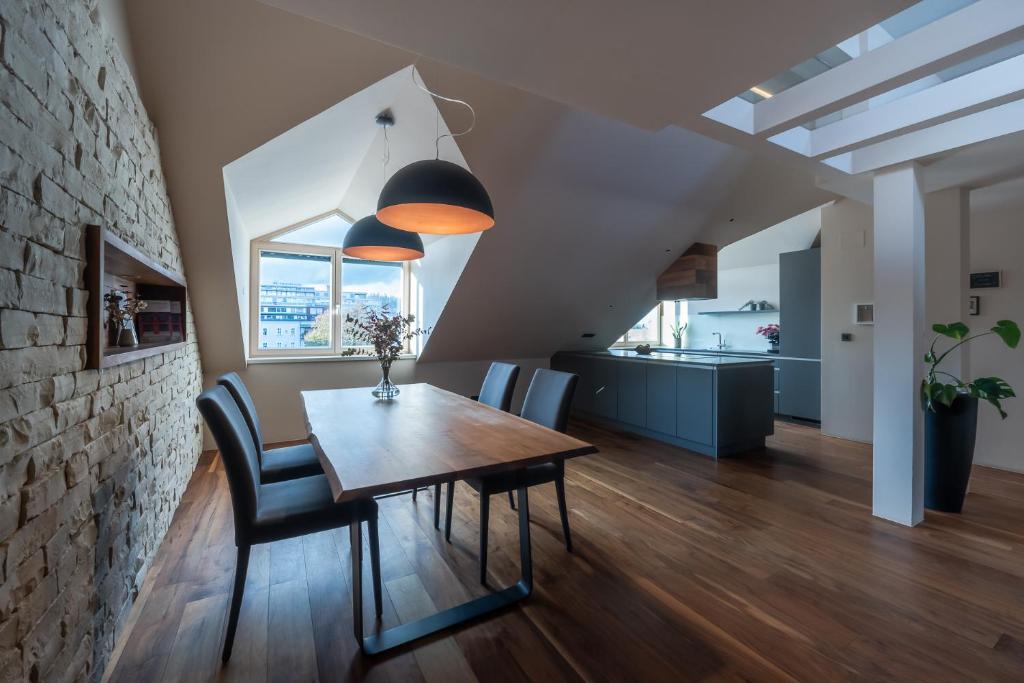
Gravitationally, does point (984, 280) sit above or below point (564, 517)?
above

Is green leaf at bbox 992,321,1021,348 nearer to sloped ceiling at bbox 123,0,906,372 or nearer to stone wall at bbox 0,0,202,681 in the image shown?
sloped ceiling at bbox 123,0,906,372

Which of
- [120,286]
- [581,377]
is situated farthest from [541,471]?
[581,377]

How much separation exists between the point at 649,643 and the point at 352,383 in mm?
3975

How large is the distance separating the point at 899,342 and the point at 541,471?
7.87ft

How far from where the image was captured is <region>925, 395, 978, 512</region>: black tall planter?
111 inches

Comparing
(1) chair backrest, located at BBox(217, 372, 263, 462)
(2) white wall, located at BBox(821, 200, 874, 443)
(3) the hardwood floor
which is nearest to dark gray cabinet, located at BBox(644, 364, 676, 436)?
(3) the hardwood floor

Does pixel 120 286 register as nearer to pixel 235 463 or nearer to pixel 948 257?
pixel 235 463

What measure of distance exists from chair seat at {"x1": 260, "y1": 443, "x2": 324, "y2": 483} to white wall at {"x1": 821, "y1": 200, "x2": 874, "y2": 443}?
199 inches

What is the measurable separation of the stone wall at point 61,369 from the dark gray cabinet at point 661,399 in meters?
4.24

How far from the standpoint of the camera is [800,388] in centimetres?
558

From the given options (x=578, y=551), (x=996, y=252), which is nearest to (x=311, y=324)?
(x=578, y=551)

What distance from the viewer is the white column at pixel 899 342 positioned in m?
2.72

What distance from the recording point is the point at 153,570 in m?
2.24

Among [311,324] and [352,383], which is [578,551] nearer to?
[352,383]
